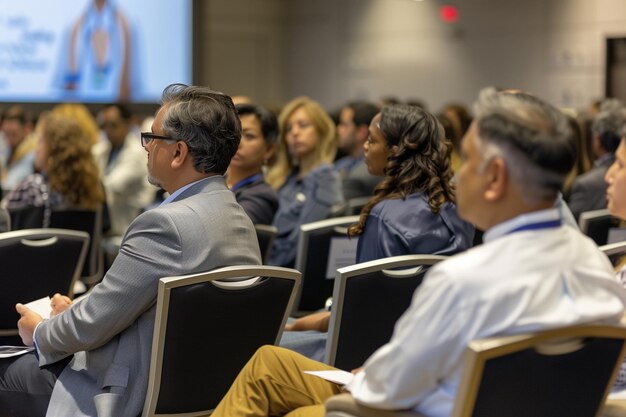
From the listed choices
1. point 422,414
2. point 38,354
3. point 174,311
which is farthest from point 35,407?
point 422,414

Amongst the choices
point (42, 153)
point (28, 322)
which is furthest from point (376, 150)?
point (42, 153)

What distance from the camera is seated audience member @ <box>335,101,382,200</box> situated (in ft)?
21.6

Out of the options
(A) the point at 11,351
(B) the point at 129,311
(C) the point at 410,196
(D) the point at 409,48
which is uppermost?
(D) the point at 409,48

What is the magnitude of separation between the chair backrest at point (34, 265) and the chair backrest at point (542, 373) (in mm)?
2142

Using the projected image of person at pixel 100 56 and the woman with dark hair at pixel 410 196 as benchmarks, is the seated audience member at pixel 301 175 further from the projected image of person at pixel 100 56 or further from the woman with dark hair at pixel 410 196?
the projected image of person at pixel 100 56

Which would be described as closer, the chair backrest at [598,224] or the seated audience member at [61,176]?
the chair backrest at [598,224]

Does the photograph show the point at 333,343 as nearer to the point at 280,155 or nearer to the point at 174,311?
the point at 174,311

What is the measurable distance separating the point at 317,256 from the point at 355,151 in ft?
10.3

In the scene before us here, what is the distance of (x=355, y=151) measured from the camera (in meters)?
7.21

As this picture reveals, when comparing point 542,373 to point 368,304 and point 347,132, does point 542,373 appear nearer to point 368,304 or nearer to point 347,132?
point 368,304

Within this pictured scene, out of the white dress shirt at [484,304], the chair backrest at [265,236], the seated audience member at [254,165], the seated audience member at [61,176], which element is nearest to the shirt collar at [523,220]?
the white dress shirt at [484,304]

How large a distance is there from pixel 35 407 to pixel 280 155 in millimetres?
3280

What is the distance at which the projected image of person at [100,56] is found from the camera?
10.6m

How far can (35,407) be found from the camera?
2875 mm
